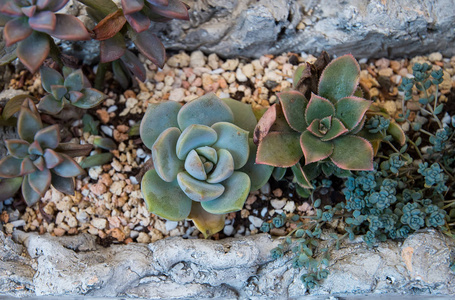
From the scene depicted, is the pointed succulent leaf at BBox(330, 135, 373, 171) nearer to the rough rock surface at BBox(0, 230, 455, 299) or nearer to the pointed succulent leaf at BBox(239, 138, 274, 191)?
the pointed succulent leaf at BBox(239, 138, 274, 191)

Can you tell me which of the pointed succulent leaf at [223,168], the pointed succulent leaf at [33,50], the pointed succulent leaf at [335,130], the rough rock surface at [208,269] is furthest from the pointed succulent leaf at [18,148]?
the pointed succulent leaf at [335,130]

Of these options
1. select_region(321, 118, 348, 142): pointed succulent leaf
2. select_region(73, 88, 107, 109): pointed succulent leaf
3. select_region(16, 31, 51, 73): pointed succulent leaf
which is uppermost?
select_region(16, 31, 51, 73): pointed succulent leaf

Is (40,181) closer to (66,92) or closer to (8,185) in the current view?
(8,185)

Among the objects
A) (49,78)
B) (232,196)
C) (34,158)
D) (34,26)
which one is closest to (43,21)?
(34,26)

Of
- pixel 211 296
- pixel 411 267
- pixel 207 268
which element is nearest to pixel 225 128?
pixel 207 268

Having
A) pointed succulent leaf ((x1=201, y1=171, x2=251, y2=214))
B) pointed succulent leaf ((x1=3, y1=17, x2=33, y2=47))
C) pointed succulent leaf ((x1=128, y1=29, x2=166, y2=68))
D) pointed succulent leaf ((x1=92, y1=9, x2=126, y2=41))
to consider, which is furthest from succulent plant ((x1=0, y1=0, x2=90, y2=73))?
pointed succulent leaf ((x1=201, y1=171, x2=251, y2=214))

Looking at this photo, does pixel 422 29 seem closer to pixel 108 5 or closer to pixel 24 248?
pixel 108 5
